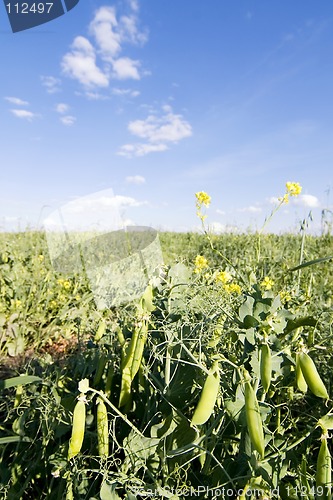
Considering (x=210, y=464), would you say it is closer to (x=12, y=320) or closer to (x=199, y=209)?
(x=199, y=209)

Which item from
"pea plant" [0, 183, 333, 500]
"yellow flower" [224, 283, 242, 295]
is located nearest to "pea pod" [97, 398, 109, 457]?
"pea plant" [0, 183, 333, 500]

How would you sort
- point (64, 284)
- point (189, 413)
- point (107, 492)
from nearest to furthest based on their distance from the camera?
point (107, 492) → point (189, 413) → point (64, 284)

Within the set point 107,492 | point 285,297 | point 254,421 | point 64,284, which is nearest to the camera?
point 254,421

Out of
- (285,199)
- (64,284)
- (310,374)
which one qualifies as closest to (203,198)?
(285,199)

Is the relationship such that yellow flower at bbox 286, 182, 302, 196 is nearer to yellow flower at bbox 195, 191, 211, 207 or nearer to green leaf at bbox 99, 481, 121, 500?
yellow flower at bbox 195, 191, 211, 207

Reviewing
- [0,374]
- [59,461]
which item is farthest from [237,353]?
[0,374]

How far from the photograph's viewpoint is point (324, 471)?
825 mm

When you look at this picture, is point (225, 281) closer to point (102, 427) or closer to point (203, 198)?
point (203, 198)

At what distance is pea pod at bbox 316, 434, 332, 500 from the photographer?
814 mm

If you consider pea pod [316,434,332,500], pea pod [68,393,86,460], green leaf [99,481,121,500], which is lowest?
green leaf [99,481,121,500]

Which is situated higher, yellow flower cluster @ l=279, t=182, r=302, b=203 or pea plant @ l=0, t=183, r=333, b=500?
yellow flower cluster @ l=279, t=182, r=302, b=203

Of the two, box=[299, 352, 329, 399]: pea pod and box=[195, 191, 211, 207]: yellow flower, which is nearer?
box=[299, 352, 329, 399]: pea pod

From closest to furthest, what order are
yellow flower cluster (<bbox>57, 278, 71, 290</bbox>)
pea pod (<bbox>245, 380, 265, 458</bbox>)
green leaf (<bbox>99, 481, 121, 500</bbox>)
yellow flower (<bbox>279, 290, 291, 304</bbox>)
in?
pea pod (<bbox>245, 380, 265, 458</bbox>) < green leaf (<bbox>99, 481, 121, 500</bbox>) < yellow flower (<bbox>279, 290, 291, 304</bbox>) < yellow flower cluster (<bbox>57, 278, 71, 290</bbox>)

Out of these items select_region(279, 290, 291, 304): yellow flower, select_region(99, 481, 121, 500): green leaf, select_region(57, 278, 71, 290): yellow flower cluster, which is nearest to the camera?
select_region(99, 481, 121, 500): green leaf
